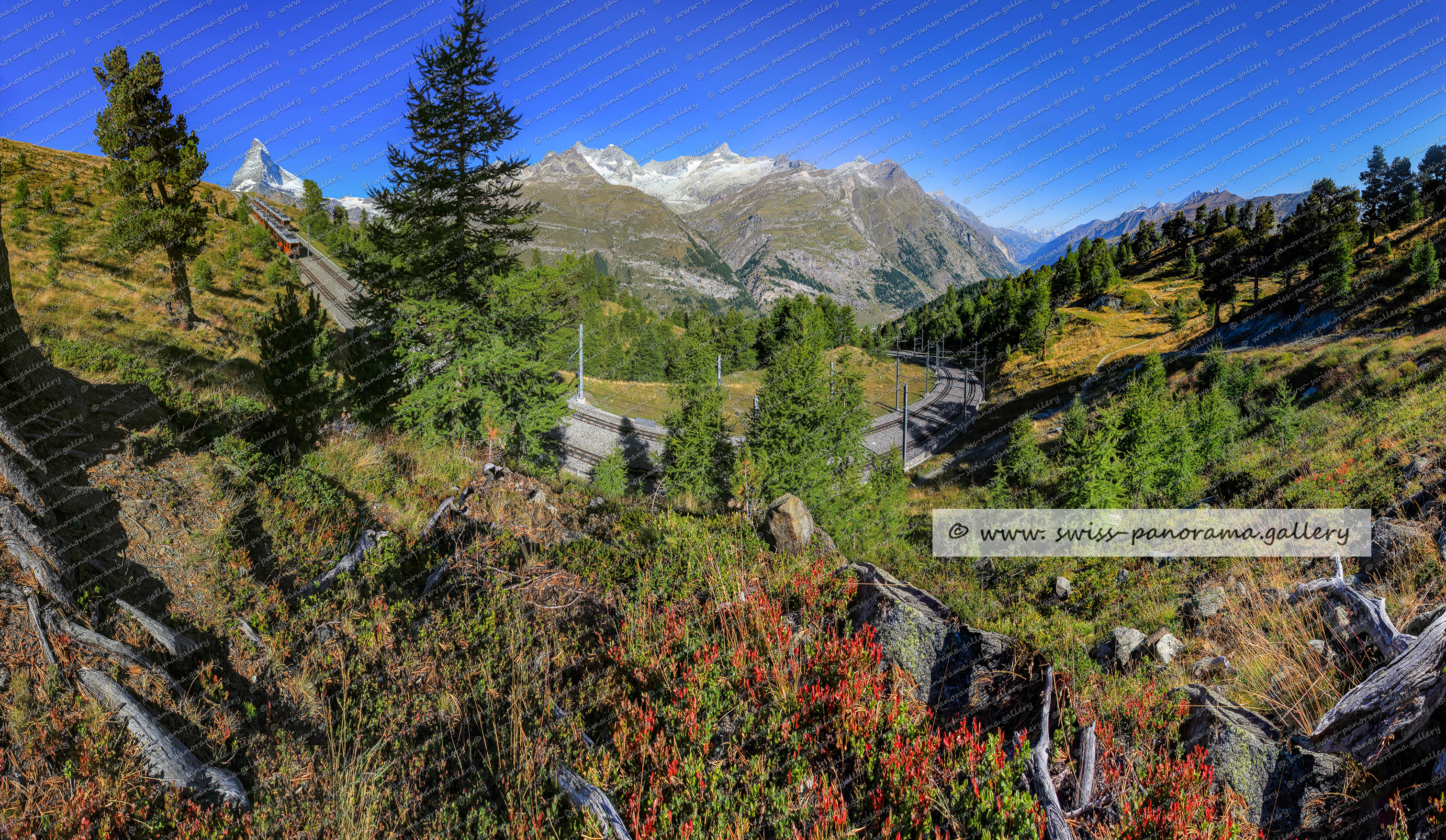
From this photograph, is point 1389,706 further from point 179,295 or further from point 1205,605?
point 179,295

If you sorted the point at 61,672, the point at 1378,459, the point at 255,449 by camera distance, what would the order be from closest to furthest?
1. the point at 61,672
2. the point at 255,449
3. the point at 1378,459

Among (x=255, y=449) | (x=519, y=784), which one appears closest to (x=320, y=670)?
(x=519, y=784)

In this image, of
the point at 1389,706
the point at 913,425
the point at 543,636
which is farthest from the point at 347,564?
the point at 913,425

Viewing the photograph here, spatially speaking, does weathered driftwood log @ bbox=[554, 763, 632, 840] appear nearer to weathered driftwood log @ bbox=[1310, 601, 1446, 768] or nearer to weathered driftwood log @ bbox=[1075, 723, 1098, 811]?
weathered driftwood log @ bbox=[1075, 723, 1098, 811]

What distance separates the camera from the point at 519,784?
3.13 metres

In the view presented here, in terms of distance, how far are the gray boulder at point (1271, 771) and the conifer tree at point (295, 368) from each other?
13.3 metres

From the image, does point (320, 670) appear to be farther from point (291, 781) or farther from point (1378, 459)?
point (1378, 459)

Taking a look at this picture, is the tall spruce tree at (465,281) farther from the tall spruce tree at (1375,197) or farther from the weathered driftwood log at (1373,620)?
the tall spruce tree at (1375,197)

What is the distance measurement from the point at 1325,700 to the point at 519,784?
209 inches

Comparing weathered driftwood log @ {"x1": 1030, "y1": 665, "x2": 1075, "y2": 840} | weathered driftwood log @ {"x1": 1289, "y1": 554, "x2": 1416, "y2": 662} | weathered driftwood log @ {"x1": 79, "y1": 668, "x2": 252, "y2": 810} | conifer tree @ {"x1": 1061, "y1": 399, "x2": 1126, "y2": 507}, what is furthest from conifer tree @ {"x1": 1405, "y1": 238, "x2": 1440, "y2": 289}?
weathered driftwood log @ {"x1": 79, "y1": 668, "x2": 252, "y2": 810}

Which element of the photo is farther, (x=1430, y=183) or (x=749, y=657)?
(x=1430, y=183)

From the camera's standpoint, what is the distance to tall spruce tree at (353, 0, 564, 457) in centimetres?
1545

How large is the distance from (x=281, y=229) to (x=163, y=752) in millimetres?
70947

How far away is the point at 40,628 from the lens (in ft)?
12.6
